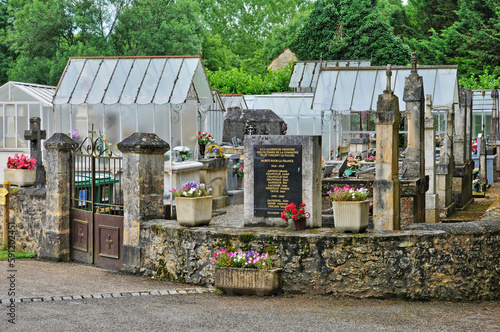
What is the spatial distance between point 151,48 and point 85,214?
94.6ft

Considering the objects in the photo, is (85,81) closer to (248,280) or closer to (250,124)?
(250,124)

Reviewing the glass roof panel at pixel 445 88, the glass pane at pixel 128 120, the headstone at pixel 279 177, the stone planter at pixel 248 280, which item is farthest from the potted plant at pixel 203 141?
the stone planter at pixel 248 280

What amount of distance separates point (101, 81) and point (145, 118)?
188 cm

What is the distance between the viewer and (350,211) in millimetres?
9320

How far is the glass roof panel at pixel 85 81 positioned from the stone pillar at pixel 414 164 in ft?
32.5

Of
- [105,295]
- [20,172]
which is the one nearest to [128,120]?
[20,172]

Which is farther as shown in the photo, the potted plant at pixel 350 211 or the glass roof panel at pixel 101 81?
the glass roof panel at pixel 101 81

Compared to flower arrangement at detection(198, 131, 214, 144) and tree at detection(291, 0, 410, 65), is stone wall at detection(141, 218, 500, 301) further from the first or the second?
tree at detection(291, 0, 410, 65)

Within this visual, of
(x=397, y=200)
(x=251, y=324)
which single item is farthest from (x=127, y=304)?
(x=397, y=200)

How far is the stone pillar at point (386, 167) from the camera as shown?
10.8 metres

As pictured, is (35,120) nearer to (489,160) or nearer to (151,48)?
(489,160)

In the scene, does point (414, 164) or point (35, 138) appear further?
point (35, 138)

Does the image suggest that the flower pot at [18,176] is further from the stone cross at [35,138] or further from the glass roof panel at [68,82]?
the glass roof panel at [68,82]

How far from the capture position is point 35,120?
611 inches
